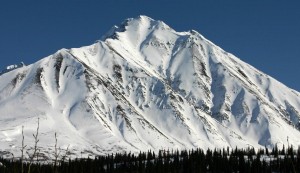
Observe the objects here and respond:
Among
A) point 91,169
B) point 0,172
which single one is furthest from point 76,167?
point 0,172

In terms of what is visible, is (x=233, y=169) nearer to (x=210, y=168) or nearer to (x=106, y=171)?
(x=210, y=168)

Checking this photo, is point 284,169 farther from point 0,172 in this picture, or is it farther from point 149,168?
point 0,172

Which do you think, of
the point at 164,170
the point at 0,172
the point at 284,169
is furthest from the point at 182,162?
the point at 0,172

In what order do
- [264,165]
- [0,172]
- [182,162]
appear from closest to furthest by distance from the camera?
1. [0,172]
2. [264,165]
3. [182,162]

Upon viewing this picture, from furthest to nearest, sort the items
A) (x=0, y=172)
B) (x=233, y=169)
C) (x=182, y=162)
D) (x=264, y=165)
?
(x=182, y=162) < (x=233, y=169) < (x=264, y=165) < (x=0, y=172)

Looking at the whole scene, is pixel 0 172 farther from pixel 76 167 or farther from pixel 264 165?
pixel 264 165

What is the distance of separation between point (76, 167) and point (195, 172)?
113 ft

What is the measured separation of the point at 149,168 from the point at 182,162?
26.2 metres

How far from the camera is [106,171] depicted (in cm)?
19088

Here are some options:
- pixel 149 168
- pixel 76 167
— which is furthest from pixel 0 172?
pixel 149 168

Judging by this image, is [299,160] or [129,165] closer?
[299,160]

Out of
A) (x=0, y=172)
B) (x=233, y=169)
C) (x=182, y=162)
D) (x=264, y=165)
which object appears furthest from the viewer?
(x=182, y=162)

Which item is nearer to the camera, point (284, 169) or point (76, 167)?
Result: point (284, 169)

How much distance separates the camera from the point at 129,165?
19375 centimetres
